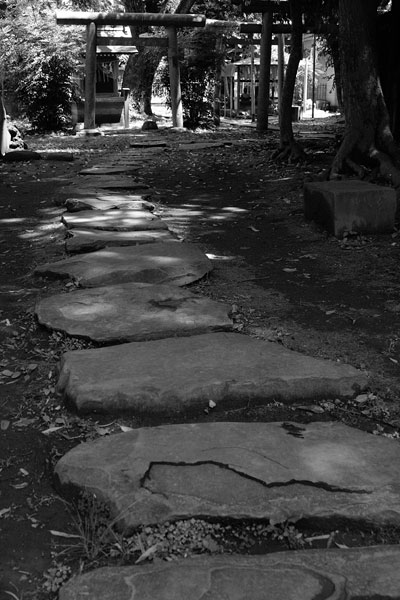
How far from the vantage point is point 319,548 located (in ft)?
6.13

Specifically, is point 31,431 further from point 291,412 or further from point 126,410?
point 291,412

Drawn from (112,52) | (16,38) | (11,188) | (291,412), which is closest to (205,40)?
(112,52)

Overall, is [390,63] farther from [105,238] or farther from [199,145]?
[105,238]

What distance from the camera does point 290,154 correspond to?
10.6 m

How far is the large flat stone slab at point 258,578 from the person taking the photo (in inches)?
63.0

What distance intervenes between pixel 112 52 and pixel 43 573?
60.1ft

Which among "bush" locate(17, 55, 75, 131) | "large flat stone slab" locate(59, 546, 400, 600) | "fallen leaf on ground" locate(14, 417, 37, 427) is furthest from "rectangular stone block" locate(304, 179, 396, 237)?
"bush" locate(17, 55, 75, 131)

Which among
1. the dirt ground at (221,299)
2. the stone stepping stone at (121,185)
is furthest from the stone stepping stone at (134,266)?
the stone stepping stone at (121,185)

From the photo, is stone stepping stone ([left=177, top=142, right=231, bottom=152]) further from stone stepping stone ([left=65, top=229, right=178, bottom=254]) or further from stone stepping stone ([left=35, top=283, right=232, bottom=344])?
stone stepping stone ([left=35, top=283, right=232, bottom=344])

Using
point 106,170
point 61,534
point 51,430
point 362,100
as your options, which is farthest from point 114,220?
point 61,534

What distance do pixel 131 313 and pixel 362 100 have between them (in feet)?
16.7

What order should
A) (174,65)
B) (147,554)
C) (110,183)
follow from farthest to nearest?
(174,65) < (110,183) < (147,554)

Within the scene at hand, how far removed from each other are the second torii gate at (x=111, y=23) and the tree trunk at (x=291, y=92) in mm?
6380

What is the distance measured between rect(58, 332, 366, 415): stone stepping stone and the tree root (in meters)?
7.78
